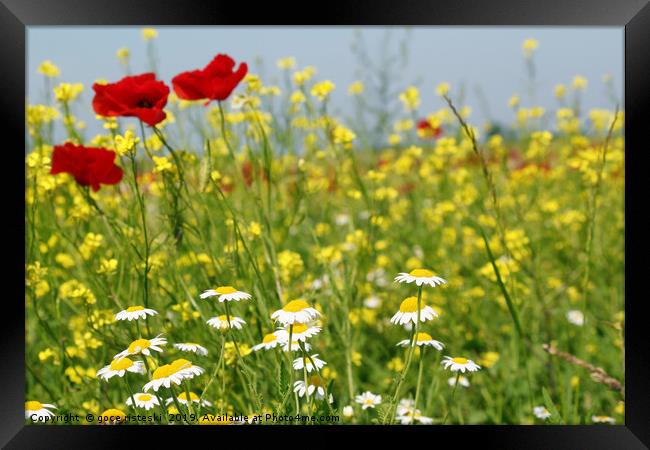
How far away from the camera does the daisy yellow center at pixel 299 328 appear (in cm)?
103

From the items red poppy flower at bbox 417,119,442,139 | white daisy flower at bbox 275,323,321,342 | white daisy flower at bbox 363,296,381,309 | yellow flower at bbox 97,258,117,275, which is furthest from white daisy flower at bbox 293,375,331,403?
red poppy flower at bbox 417,119,442,139

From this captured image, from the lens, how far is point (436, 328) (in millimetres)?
2107

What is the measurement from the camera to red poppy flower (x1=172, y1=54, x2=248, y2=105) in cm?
131

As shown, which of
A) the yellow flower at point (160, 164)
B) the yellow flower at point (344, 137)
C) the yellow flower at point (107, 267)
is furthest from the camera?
the yellow flower at point (344, 137)

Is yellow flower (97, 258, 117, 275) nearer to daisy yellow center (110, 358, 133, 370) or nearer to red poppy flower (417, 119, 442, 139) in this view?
daisy yellow center (110, 358, 133, 370)

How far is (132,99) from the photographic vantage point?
1.27 metres

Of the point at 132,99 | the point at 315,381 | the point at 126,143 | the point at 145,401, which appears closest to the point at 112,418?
the point at 145,401

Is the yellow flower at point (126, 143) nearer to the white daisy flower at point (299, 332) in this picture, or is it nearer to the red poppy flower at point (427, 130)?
the white daisy flower at point (299, 332)

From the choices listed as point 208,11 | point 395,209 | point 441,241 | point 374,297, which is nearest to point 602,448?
point 208,11

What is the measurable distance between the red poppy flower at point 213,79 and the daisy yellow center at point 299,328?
52 centimetres

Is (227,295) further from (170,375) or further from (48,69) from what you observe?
(48,69)

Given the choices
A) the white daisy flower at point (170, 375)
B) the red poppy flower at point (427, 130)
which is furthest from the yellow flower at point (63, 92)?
the red poppy flower at point (427, 130)

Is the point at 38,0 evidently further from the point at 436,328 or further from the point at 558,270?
the point at 558,270

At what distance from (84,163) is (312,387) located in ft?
2.29
